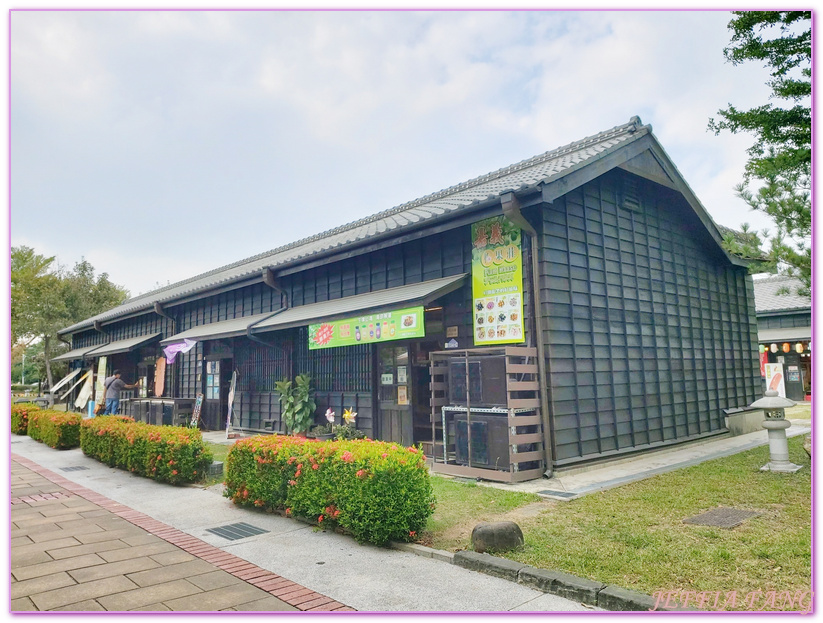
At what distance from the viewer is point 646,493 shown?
6.81 meters

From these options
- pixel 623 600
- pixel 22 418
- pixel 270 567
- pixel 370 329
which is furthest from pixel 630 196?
pixel 22 418

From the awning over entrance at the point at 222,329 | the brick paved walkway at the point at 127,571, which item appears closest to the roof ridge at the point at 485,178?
the awning over entrance at the point at 222,329

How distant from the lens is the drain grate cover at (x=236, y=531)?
577cm

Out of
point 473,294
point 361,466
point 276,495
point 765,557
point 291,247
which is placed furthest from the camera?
point 291,247

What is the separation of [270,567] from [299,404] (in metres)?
→ 7.53

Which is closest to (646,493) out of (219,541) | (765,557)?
(765,557)

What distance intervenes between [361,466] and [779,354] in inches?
874

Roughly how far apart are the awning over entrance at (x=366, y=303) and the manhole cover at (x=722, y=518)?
4.49m

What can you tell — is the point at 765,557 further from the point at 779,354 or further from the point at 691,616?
the point at 779,354

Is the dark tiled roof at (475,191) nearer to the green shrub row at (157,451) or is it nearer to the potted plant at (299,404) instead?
the potted plant at (299,404)

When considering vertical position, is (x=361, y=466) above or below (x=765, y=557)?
above

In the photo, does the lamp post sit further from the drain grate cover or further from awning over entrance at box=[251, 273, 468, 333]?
the drain grate cover

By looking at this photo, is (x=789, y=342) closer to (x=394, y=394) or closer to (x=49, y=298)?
(x=394, y=394)

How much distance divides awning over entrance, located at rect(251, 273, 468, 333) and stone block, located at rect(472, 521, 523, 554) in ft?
14.0
